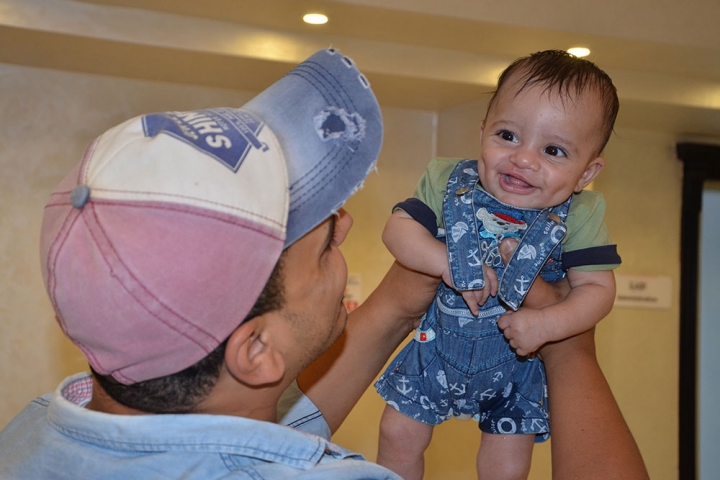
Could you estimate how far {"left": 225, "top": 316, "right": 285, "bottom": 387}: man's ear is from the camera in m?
0.92

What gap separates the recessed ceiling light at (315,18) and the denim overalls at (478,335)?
1.30m

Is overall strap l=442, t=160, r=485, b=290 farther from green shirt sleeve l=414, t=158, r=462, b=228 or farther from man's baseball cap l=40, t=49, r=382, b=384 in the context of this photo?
man's baseball cap l=40, t=49, r=382, b=384

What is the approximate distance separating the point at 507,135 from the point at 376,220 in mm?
2291

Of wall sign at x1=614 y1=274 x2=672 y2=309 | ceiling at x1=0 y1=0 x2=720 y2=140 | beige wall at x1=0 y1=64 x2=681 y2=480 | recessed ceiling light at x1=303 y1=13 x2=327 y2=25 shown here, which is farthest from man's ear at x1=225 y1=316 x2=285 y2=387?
wall sign at x1=614 y1=274 x2=672 y2=309

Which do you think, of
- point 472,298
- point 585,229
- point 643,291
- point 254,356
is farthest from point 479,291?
point 643,291

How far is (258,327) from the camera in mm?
960

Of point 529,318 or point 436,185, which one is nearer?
point 529,318

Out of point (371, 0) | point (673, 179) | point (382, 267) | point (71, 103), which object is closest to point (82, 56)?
point (71, 103)

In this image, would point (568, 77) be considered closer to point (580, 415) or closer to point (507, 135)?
point (507, 135)

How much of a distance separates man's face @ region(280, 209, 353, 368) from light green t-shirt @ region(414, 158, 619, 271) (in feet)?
1.17

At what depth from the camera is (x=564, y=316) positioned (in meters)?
1.33

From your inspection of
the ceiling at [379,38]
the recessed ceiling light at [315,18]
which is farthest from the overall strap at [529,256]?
the recessed ceiling light at [315,18]

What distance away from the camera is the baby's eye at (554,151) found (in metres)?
1.37

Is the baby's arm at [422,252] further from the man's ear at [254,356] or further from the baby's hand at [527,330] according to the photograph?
the man's ear at [254,356]
